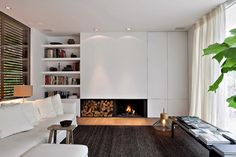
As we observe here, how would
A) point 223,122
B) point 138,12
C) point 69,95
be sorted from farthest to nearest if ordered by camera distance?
point 69,95, point 138,12, point 223,122

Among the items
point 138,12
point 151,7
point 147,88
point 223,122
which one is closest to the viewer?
point 223,122

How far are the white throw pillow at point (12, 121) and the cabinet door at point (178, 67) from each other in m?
4.48

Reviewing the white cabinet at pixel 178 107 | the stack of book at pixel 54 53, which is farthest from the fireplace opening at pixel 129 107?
the stack of book at pixel 54 53

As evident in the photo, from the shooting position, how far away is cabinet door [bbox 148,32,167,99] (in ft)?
21.3

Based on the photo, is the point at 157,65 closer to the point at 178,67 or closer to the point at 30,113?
the point at 178,67

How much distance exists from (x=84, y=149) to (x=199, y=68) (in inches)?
150

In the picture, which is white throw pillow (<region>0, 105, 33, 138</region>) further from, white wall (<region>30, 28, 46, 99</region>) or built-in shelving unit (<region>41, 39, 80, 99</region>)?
built-in shelving unit (<region>41, 39, 80, 99</region>)

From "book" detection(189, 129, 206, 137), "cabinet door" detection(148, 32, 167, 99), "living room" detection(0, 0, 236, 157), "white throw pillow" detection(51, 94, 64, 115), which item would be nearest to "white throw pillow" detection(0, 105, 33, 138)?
"living room" detection(0, 0, 236, 157)

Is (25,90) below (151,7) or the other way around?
below

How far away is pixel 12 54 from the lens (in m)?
5.06

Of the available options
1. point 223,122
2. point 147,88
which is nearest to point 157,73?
point 147,88

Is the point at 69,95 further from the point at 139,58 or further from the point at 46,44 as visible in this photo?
the point at 139,58

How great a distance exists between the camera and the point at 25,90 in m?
4.46

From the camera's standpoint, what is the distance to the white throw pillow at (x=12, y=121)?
2972 millimetres
